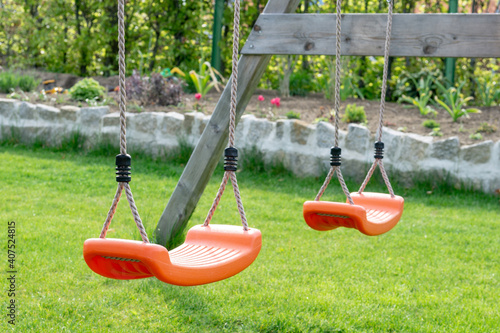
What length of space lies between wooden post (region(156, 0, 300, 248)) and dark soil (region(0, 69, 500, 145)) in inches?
127

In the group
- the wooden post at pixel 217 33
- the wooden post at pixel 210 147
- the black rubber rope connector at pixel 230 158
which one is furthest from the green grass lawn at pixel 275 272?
the wooden post at pixel 217 33

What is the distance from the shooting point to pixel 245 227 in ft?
6.51

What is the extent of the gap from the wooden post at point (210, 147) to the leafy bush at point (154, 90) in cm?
395

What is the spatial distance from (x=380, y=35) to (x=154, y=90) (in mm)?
4573

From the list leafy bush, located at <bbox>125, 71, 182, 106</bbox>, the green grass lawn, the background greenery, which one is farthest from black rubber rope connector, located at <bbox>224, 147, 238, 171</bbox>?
the background greenery

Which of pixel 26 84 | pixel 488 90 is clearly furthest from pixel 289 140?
pixel 26 84

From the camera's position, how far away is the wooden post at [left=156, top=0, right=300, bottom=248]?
2.81 metres

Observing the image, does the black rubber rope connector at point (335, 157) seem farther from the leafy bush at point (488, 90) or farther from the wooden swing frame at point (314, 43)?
the leafy bush at point (488, 90)

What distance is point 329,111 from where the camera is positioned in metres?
6.66

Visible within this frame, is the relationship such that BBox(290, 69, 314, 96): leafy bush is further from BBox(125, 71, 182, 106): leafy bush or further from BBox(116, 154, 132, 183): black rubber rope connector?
BBox(116, 154, 132, 183): black rubber rope connector

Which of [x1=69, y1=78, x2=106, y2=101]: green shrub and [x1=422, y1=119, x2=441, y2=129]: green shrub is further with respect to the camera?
[x1=69, y1=78, x2=106, y2=101]: green shrub

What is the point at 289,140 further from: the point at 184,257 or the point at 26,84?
the point at 26,84

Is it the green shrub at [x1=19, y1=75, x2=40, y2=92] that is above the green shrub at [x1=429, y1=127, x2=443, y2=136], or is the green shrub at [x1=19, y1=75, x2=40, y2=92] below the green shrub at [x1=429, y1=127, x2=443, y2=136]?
above

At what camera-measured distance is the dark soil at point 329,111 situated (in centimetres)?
584
